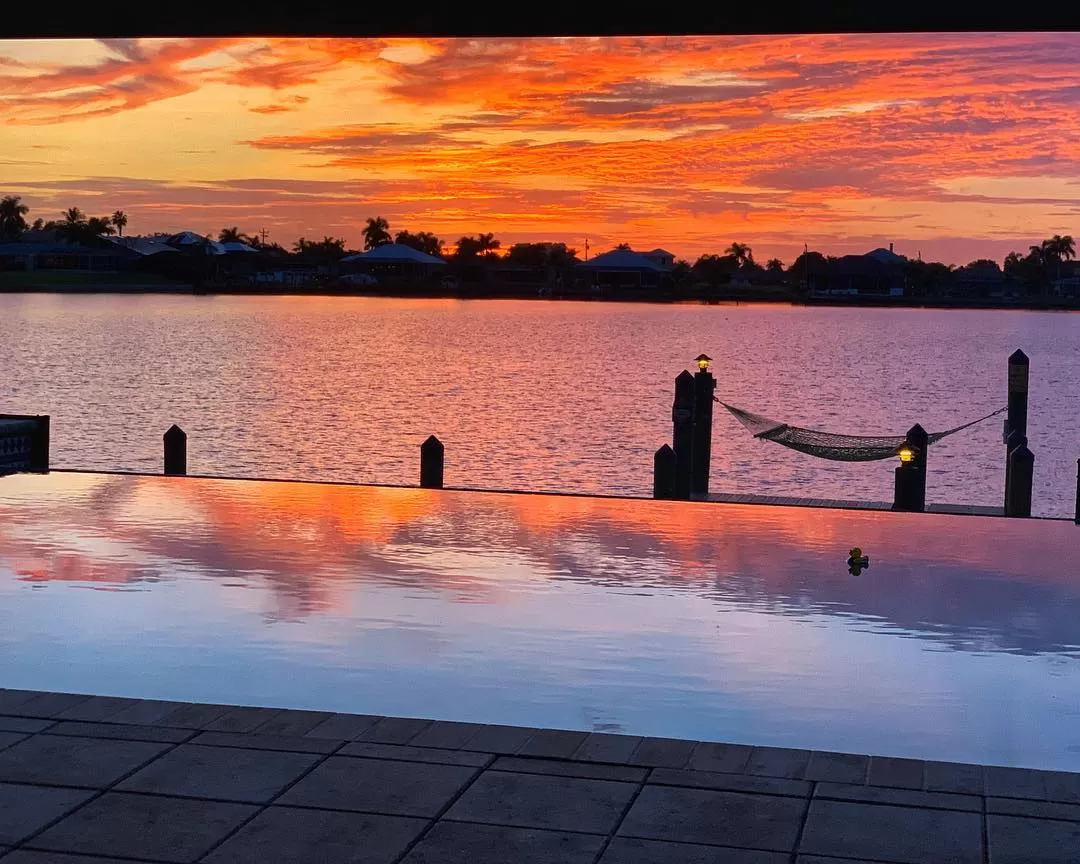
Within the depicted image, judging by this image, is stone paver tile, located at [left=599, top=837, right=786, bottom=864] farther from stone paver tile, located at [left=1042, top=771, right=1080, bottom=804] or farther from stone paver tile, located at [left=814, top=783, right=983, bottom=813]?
stone paver tile, located at [left=1042, top=771, right=1080, bottom=804]

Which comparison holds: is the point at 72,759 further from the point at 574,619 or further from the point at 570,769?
the point at 574,619

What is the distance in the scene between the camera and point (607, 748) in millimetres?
6023

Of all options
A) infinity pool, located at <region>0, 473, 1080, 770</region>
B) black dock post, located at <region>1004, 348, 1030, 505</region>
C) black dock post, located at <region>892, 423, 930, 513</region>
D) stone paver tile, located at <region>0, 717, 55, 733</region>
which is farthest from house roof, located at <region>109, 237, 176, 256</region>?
stone paver tile, located at <region>0, 717, 55, 733</region>

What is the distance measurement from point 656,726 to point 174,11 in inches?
155

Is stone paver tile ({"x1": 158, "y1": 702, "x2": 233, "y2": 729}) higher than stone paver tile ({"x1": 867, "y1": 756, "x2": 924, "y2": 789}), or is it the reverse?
stone paver tile ({"x1": 867, "y1": 756, "x2": 924, "y2": 789})

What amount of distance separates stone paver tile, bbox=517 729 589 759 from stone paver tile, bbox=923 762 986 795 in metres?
1.41

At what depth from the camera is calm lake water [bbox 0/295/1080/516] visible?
37.8 metres

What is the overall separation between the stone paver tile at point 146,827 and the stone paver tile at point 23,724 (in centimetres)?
92

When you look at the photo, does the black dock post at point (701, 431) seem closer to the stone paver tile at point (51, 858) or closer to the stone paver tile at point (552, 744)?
the stone paver tile at point (552, 744)

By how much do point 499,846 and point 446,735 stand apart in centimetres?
123

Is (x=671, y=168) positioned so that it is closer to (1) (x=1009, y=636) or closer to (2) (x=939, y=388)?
(2) (x=939, y=388)

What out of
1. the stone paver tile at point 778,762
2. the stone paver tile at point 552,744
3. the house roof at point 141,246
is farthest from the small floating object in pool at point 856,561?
the house roof at point 141,246

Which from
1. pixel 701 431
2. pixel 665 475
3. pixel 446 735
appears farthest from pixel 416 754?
pixel 701 431

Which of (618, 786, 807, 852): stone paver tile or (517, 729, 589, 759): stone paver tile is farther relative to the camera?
(517, 729, 589, 759): stone paver tile
